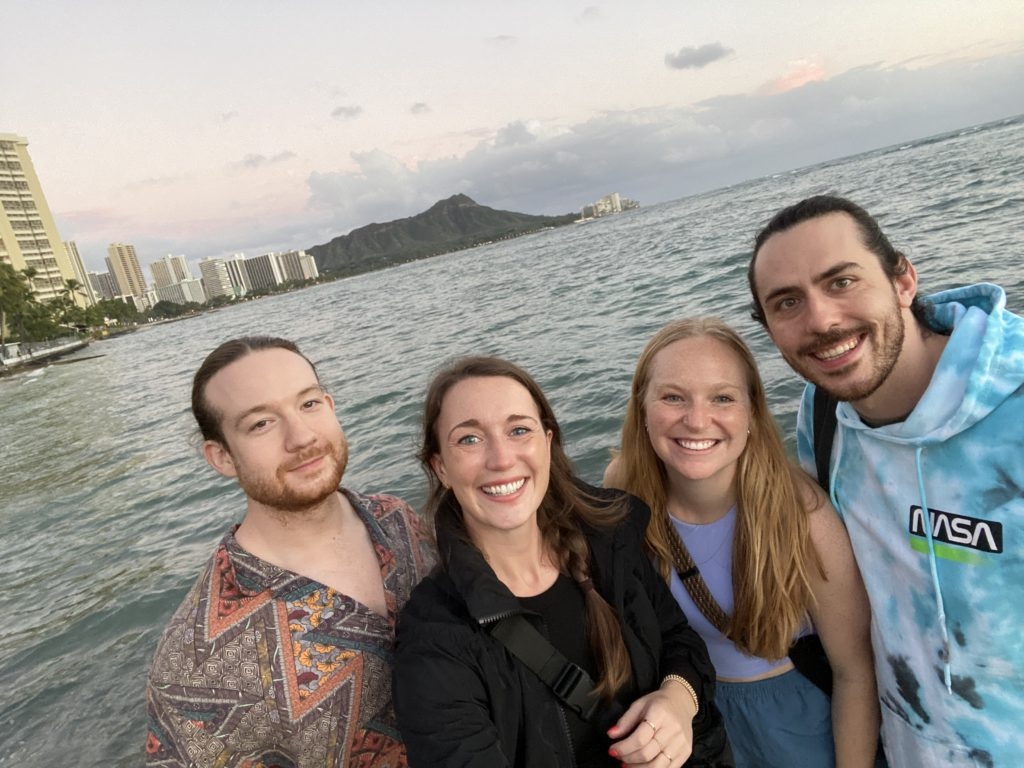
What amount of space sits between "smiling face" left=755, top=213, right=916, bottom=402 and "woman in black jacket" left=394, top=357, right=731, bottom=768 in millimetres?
1044

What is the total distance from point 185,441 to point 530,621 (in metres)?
13.2

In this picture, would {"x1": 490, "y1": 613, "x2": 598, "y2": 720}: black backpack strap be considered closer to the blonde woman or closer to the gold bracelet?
the gold bracelet

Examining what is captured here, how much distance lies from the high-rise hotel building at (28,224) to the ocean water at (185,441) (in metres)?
108

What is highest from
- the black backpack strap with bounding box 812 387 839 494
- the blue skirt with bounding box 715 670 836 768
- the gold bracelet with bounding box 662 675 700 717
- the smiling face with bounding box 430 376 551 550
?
the smiling face with bounding box 430 376 551 550

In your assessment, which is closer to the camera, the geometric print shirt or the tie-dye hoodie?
the tie-dye hoodie

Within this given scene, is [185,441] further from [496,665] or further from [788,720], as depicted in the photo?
[788,720]

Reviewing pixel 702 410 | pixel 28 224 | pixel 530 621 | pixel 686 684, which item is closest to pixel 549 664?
pixel 530 621

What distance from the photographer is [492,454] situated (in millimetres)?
2428

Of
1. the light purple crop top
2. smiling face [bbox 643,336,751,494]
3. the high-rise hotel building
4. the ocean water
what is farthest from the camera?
the high-rise hotel building

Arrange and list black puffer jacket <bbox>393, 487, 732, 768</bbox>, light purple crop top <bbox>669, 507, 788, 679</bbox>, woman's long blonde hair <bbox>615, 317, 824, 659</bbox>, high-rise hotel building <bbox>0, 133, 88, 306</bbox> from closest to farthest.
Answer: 1. black puffer jacket <bbox>393, 487, 732, 768</bbox>
2. woman's long blonde hair <bbox>615, 317, 824, 659</bbox>
3. light purple crop top <bbox>669, 507, 788, 679</bbox>
4. high-rise hotel building <bbox>0, 133, 88, 306</bbox>

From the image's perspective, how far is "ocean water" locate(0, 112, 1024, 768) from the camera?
6047 millimetres

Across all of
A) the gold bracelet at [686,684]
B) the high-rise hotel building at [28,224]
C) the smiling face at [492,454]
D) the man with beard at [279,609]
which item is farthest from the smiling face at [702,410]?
the high-rise hotel building at [28,224]

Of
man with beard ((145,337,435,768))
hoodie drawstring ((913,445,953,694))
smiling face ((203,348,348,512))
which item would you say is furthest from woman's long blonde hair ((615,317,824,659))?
smiling face ((203,348,348,512))

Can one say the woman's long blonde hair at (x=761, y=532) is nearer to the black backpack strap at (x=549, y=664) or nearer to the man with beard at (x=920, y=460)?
the man with beard at (x=920, y=460)
